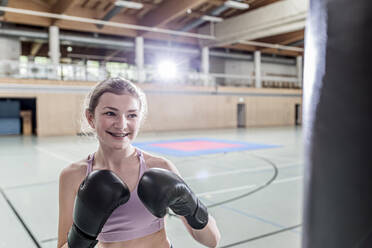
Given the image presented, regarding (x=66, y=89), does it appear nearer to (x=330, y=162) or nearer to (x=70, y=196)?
(x=70, y=196)

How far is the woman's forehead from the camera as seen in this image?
141 cm

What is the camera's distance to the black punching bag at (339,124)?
1.52 feet

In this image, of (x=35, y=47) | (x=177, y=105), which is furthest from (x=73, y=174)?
(x=35, y=47)

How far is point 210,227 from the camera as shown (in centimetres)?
145

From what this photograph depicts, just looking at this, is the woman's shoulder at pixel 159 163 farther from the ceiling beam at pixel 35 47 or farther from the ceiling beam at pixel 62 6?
the ceiling beam at pixel 35 47

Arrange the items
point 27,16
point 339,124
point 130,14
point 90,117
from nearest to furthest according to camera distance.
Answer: point 339,124
point 90,117
point 27,16
point 130,14

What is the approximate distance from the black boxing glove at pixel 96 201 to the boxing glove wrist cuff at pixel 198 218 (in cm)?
32

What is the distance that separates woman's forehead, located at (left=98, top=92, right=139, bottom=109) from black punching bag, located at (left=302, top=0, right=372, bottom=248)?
101cm

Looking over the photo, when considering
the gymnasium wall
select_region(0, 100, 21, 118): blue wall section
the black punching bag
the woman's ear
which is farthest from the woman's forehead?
select_region(0, 100, 21, 118): blue wall section

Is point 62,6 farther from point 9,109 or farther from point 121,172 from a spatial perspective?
point 121,172

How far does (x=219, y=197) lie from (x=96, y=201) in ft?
10.1

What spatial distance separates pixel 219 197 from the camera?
4125mm

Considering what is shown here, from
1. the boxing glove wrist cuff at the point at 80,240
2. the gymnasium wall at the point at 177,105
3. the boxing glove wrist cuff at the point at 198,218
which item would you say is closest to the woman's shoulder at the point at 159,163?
the boxing glove wrist cuff at the point at 198,218

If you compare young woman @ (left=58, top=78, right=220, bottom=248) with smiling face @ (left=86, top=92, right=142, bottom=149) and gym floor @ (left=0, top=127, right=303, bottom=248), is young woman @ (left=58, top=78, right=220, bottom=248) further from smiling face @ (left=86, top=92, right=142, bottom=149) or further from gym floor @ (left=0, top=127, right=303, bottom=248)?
gym floor @ (left=0, top=127, right=303, bottom=248)
